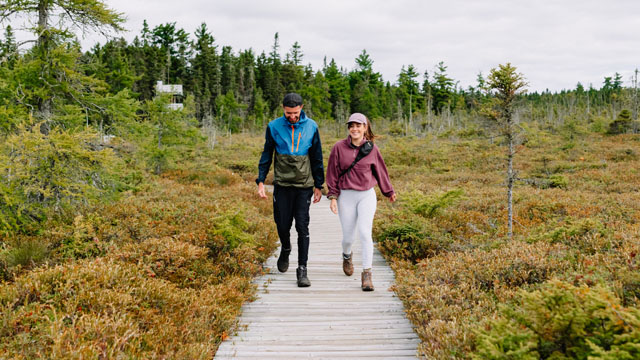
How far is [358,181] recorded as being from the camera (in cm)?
522

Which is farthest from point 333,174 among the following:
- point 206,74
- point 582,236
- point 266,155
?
point 206,74

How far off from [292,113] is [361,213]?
1708 millimetres

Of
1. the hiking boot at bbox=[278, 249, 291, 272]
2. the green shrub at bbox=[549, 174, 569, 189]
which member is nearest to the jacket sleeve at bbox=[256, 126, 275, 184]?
the hiking boot at bbox=[278, 249, 291, 272]

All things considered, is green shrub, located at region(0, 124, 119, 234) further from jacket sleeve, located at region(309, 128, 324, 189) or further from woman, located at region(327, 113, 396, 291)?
woman, located at region(327, 113, 396, 291)

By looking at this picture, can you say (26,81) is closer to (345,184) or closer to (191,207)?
(191,207)

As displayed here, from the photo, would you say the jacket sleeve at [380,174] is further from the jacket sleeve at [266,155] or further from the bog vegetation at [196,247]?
the jacket sleeve at [266,155]

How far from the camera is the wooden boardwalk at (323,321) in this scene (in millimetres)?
3715

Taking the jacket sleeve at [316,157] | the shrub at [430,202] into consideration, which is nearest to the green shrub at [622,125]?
the shrub at [430,202]

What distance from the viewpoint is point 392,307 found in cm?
477

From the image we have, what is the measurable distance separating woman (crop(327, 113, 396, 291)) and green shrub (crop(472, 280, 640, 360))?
98.7 inches

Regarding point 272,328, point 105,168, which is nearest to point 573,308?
point 272,328

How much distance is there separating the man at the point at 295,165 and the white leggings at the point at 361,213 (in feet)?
1.38

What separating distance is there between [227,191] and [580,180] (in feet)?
51.7

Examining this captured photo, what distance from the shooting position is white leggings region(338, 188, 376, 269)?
5254mm
